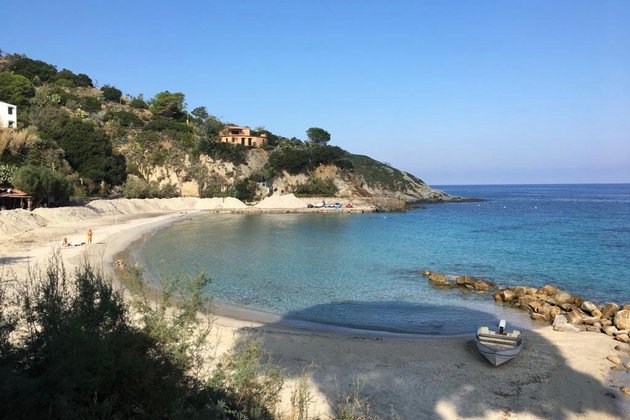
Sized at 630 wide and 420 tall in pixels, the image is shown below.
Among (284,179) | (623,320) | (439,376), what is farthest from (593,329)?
(284,179)

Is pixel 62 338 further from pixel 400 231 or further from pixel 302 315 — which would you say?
pixel 400 231

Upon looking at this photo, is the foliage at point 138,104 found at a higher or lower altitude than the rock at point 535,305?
higher

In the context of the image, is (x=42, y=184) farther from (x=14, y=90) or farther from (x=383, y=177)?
(x=383, y=177)

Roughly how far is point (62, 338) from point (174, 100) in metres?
102

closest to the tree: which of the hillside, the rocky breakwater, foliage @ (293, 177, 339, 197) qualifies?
the hillside

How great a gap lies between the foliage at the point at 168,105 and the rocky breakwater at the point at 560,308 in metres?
→ 88.5

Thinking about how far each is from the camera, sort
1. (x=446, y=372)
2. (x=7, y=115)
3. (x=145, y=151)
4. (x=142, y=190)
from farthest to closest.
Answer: (x=145, y=151)
(x=142, y=190)
(x=7, y=115)
(x=446, y=372)

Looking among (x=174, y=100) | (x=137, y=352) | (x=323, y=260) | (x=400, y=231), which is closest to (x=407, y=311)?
(x=323, y=260)

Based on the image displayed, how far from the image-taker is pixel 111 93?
96.1 meters

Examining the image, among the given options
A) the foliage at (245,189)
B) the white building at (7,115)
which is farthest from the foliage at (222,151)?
the white building at (7,115)

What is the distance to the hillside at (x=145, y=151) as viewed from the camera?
2313 inches

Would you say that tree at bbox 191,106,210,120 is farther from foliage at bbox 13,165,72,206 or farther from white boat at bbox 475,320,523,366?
white boat at bbox 475,320,523,366

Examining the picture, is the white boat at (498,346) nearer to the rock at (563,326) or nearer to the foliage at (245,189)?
the rock at (563,326)

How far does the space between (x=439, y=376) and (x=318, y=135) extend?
102 metres
